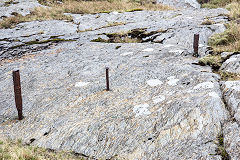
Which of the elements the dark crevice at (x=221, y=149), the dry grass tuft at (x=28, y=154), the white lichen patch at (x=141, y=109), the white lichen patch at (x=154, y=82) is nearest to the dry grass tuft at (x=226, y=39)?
the white lichen patch at (x=154, y=82)

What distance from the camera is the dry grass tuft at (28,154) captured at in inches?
154

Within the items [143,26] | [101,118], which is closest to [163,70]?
[101,118]

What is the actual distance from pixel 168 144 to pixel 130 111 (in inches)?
57.1

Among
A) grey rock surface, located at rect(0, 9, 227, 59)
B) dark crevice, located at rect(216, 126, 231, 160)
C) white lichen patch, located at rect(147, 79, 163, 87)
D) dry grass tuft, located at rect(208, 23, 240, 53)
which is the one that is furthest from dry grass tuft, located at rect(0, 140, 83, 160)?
dry grass tuft, located at rect(208, 23, 240, 53)

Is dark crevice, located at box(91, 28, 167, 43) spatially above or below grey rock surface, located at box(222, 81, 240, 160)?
above

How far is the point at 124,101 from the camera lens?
5707 millimetres

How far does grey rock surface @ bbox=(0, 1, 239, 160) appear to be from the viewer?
4.11 metres

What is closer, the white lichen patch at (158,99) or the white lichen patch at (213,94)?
the white lichen patch at (213,94)

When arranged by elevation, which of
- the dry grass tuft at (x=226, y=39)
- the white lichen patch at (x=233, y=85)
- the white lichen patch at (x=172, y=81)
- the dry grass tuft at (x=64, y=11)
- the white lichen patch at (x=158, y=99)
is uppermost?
the dry grass tuft at (x=64, y=11)

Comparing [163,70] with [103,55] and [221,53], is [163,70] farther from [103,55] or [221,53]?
[103,55]

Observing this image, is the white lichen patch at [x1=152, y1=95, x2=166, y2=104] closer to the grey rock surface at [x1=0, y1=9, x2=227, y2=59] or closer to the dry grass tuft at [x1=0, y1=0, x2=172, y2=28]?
the grey rock surface at [x1=0, y1=9, x2=227, y2=59]

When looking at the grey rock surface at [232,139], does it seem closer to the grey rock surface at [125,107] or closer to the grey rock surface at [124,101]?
the grey rock surface at [124,101]

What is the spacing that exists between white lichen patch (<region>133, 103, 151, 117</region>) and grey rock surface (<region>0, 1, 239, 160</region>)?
0.03 m

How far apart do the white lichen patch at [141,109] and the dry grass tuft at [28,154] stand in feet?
5.69
